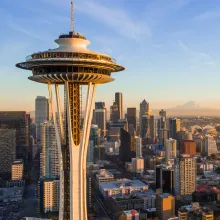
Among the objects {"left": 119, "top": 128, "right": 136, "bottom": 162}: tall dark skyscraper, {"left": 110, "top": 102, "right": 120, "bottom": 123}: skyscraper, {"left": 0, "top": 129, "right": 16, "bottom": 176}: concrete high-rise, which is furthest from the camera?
{"left": 110, "top": 102, "right": 120, "bottom": 123}: skyscraper

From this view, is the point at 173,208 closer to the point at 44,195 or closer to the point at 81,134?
the point at 44,195

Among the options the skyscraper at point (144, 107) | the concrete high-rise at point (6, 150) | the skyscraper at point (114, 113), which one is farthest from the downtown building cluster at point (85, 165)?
the skyscraper at point (144, 107)

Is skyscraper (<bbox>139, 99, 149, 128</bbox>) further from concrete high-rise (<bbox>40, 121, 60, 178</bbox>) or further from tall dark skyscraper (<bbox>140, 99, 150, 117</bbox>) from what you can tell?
concrete high-rise (<bbox>40, 121, 60, 178</bbox>)

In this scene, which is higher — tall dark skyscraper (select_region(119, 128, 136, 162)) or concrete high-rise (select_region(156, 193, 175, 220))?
tall dark skyscraper (select_region(119, 128, 136, 162))

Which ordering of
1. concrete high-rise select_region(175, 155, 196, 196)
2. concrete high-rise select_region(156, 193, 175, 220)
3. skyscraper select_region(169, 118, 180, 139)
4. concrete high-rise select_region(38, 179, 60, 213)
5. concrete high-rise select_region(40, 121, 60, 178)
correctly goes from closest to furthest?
concrete high-rise select_region(156, 193, 175, 220)
concrete high-rise select_region(38, 179, 60, 213)
concrete high-rise select_region(175, 155, 196, 196)
concrete high-rise select_region(40, 121, 60, 178)
skyscraper select_region(169, 118, 180, 139)

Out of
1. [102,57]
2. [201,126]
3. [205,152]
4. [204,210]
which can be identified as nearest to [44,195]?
[204,210]

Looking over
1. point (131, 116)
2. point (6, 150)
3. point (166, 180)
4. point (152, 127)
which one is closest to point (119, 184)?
point (166, 180)

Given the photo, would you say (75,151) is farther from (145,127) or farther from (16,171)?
(145,127)

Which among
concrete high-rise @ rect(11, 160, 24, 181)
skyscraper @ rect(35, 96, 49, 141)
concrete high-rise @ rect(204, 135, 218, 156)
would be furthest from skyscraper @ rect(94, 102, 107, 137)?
concrete high-rise @ rect(11, 160, 24, 181)
